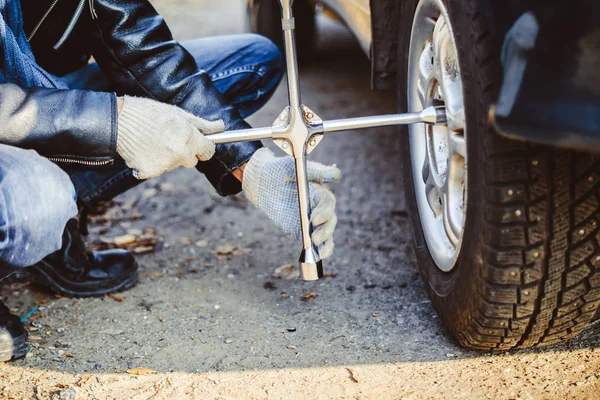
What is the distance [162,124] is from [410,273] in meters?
0.94

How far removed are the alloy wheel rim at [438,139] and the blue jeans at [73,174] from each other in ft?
2.15

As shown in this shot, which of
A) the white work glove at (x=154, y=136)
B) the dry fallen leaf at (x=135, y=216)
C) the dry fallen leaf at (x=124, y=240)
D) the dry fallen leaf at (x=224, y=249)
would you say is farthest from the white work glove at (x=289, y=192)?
the dry fallen leaf at (x=135, y=216)

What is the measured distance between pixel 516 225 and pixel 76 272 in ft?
4.49

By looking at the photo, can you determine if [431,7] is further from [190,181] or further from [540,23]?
[190,181]

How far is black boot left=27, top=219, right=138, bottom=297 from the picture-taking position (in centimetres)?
200

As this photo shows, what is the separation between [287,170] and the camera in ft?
5.54

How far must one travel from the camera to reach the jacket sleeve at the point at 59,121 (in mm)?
1501

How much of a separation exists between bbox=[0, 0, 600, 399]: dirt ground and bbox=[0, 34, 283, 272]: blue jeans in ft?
1.15

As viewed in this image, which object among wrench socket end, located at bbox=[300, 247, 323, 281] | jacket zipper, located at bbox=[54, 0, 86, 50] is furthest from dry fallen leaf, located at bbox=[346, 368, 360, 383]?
jacket zipper, located at bbox=[54, 0, 86, 50]

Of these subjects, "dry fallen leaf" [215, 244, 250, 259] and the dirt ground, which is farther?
"dry fallen leaf" [215, 244, 250, 259]

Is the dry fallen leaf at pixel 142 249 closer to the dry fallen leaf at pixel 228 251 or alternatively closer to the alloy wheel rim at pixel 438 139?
the dry fallen leaf at pixel 228 251

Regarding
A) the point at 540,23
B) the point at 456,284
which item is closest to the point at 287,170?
the point at 456,284

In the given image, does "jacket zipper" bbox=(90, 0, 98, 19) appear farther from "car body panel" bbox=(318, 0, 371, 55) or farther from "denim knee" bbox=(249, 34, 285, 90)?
"car body panel" bbox=(318, 0, 371, 55)

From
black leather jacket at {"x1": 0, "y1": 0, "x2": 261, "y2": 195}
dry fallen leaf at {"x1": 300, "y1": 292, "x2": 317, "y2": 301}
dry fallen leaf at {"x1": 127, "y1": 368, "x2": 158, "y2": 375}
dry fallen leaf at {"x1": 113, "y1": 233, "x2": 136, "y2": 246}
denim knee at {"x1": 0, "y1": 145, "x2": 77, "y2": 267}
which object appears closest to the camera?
denim knee at {"x1": 0, "y1": 145, "x2": 77, "y2": 267}
